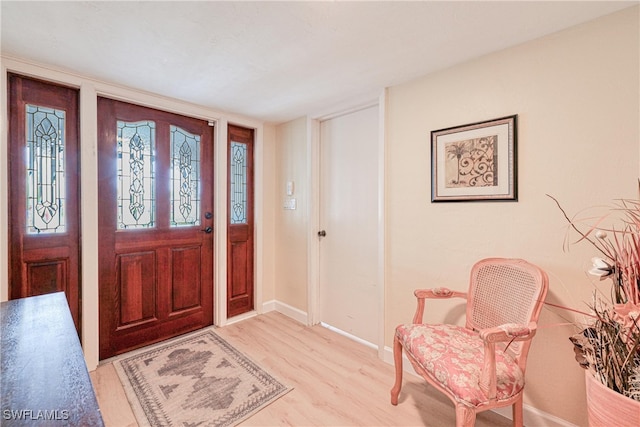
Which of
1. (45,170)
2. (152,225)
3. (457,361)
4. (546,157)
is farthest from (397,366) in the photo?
(45,170)

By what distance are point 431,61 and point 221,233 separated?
7.77 feet

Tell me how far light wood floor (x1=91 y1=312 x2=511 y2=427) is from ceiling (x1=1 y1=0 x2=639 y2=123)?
2205 millimetres

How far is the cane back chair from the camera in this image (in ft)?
3.96

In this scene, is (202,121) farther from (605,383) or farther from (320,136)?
(605,383)

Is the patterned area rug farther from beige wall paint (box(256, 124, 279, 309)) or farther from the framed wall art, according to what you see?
the framed wall art

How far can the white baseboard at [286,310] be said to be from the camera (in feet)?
9.86

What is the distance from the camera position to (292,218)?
3.16 m

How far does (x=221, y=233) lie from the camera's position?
2.85m

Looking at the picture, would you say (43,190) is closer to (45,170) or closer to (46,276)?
(45,170)

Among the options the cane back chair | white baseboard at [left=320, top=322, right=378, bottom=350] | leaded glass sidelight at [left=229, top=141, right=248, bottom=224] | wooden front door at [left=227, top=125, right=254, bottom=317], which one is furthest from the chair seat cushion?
leaded glass sidelight at [left=229, top=141, right=248, bottom=224]

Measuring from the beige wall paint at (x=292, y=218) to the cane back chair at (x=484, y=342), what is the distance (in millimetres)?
1531

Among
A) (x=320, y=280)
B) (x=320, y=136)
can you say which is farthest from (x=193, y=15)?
(x=320, y=280)

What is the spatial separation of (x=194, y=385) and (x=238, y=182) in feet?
6.31

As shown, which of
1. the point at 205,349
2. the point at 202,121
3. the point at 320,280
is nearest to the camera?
the point at 205,349
